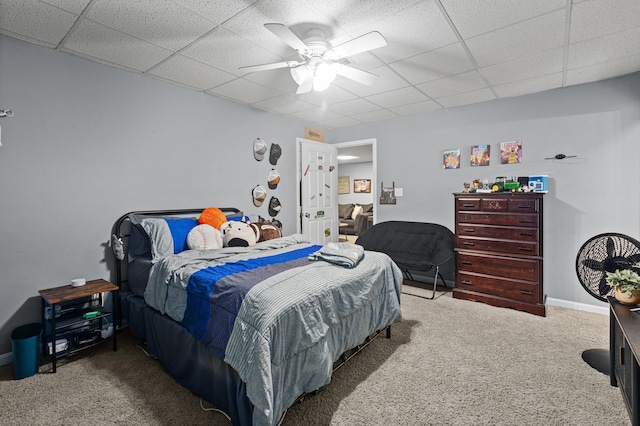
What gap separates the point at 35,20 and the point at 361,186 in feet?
28.3

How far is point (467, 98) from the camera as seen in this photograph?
12.7 ft

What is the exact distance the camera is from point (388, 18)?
2129 mm

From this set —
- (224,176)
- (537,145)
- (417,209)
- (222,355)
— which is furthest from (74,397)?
(537,145)

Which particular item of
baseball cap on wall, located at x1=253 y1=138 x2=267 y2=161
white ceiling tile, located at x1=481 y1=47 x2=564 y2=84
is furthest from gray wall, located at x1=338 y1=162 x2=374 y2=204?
white ceiling tile, located at x1=481 y1=47 x2=564 y2=84

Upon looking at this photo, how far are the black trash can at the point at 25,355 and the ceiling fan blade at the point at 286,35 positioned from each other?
107 inches

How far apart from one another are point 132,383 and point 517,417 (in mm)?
2471

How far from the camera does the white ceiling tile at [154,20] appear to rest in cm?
199

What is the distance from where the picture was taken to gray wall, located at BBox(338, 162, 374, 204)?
9938mm

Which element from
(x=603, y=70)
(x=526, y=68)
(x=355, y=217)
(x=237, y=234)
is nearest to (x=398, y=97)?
(x=526, y=68)

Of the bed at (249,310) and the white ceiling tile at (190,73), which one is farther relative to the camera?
the white ceiling tile at (190,73)

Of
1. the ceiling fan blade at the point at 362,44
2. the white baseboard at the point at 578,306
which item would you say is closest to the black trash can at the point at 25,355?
the ceiling fan blade at the point at 362,44

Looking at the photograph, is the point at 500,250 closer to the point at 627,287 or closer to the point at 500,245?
the point at 500,245

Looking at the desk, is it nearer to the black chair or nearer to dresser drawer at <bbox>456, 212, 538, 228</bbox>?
dresser drawer at <bbox>456, 212, 538, 228</bbox>

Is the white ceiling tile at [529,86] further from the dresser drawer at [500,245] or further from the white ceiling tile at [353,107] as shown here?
the dresser drawer at [500,245]
